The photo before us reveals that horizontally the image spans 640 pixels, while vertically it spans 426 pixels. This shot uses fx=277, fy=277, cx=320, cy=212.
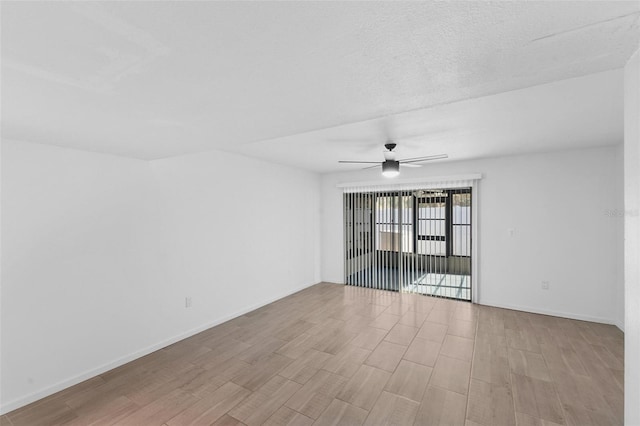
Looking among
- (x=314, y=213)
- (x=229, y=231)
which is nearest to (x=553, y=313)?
(x=314, y=213)

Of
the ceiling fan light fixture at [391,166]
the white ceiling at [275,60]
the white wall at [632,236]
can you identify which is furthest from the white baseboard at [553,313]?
the white wall at [632,236]

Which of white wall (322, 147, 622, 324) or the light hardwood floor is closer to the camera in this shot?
the light hardwood floor

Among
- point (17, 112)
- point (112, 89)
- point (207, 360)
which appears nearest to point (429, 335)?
point (207, 360)

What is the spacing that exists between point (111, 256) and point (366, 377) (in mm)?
2901

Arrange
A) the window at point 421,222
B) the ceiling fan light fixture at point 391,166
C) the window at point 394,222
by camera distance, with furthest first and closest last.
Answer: the window at point 394,222, the window at point 421,222, the ceiling fan light fixture at point 391,166

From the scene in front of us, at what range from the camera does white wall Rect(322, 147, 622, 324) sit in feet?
13.0

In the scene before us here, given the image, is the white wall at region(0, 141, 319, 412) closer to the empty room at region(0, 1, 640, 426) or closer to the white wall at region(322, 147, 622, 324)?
the empty room at region(0, 1, 640, 426)

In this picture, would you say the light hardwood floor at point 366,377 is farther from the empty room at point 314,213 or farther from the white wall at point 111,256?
the white wall at point 111,256

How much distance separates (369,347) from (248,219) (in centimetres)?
265

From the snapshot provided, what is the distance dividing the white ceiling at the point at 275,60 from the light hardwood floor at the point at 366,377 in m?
2.26

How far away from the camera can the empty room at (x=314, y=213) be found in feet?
3.34

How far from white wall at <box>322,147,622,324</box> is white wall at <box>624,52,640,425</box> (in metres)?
3.85

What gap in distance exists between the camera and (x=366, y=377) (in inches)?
107

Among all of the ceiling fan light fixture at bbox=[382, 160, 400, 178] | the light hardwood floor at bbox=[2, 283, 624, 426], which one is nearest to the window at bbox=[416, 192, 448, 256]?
the light hardwood floor at bbox=[2, 283, 624, 426]
